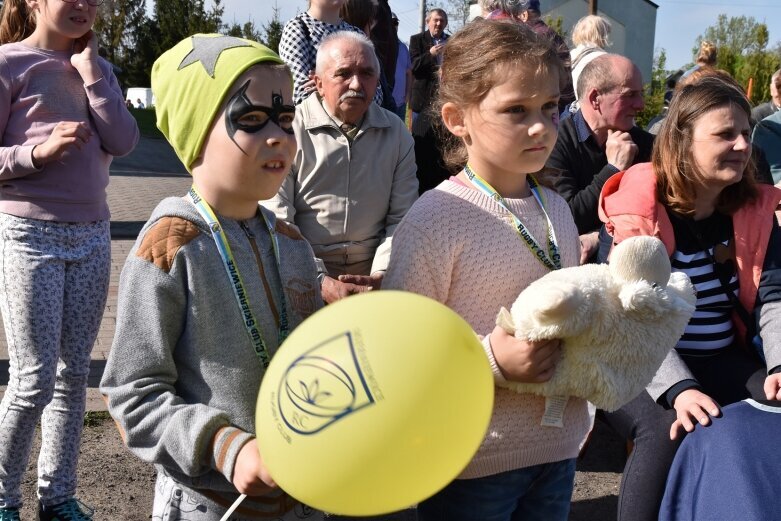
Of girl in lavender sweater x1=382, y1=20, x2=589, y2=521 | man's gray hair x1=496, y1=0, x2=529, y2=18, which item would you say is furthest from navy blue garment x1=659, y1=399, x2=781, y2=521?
man's gray hair x1=496, y1=0, x2=529, y2=18

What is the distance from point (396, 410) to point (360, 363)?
10 cm

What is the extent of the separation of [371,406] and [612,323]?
779 millimetres

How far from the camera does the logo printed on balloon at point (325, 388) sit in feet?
4.48

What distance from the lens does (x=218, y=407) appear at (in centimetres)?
179

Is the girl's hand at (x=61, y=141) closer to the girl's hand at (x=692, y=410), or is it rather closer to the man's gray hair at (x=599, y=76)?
the girl's hand at (x=692, y=410)

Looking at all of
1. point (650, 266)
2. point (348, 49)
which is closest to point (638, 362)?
point (650, 266)

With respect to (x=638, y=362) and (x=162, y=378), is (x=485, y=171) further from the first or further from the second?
(x=162, y=378)

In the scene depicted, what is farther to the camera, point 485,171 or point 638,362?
point 485,171

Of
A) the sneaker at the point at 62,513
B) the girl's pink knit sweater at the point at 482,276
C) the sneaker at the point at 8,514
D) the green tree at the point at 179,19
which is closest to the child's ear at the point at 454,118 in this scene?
the girl's pink knit sweater at the point at 482,276

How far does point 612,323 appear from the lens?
6.25 feet

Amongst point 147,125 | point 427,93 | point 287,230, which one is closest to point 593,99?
point 287,230

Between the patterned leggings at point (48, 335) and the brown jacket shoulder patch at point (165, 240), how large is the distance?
135 cm

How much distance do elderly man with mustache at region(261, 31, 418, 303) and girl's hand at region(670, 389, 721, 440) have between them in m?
1.26

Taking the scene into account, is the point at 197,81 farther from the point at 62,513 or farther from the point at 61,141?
the point at 62,513
